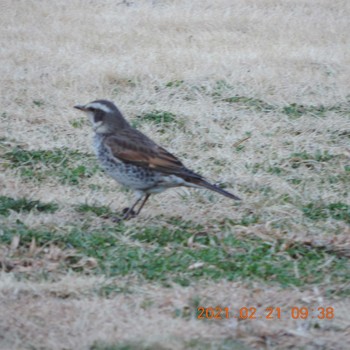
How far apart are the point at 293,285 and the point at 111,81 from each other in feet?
18.4

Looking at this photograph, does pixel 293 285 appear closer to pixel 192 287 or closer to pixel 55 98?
pixel 192 287

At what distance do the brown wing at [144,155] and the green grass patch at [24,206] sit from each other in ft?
2.31

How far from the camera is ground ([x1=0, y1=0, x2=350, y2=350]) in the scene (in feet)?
18.0

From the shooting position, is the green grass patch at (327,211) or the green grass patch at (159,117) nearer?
the green grass patch at (327,211)

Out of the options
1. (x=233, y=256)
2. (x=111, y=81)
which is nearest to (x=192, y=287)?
(x=233, y=256)

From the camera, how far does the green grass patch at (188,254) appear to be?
6.21m

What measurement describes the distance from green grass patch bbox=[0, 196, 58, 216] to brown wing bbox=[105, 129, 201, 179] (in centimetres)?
71

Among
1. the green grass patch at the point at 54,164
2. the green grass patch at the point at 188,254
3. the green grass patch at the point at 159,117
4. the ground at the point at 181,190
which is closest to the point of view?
the ground at the point at 181,190

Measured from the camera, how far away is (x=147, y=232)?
701 cm

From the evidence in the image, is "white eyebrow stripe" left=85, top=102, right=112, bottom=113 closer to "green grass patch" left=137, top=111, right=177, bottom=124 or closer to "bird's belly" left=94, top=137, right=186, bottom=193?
"bird's belly" left=94, top=137, right=186, bottom=193
